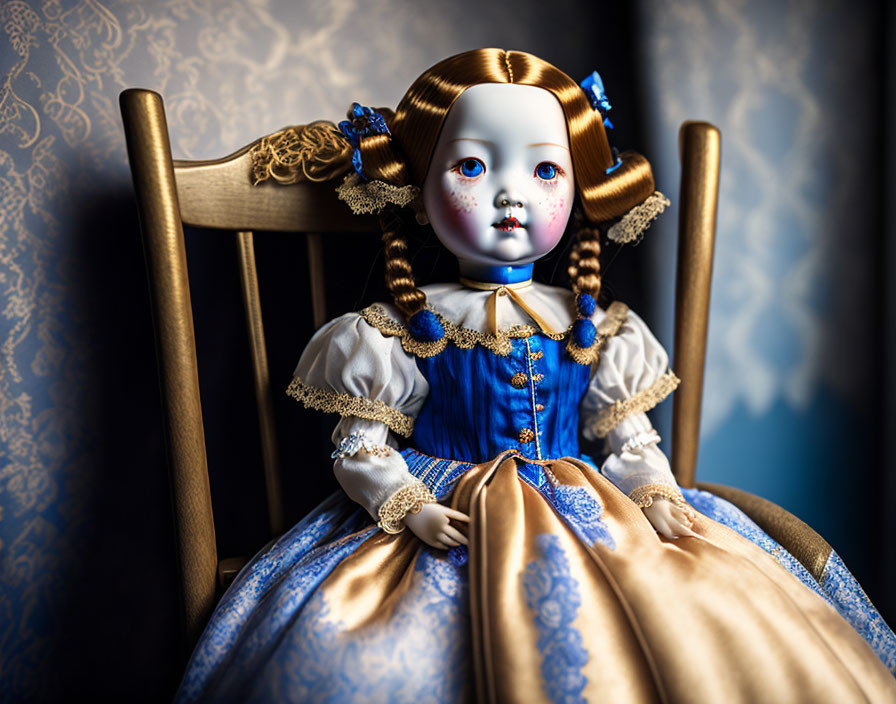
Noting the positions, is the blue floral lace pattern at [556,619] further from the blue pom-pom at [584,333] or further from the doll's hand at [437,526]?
the blue pom-pom at [584,333]

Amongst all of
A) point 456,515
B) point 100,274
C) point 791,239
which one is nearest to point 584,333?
point 456,515

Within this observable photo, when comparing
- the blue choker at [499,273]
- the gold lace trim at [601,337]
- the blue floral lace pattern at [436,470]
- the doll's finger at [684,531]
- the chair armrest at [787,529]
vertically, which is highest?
the blue choker at [499,273]

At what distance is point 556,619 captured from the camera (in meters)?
0.63

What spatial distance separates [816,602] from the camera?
2.26 ft

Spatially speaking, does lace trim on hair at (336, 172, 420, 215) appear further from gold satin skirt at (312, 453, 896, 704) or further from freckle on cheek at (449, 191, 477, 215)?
gold satin skirt at (312, 453, 896, 704)

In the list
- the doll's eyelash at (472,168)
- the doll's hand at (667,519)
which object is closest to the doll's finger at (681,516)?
the doll's hand at (667,519)

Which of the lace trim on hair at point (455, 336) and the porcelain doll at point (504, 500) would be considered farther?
the lace trim on hair at point (455, 336)

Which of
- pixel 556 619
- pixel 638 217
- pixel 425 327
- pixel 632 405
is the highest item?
pixel 638 217

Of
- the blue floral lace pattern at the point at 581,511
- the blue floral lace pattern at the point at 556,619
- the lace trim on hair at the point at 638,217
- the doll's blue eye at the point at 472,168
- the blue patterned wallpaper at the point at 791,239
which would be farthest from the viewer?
the blue patterned wallpaper at the point at 791,239

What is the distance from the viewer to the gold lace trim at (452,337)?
84cm

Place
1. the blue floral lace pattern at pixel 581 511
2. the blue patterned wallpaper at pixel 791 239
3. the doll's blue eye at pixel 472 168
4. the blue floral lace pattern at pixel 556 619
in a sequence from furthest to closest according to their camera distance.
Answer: the blue patterned wallpaper at pixel 791 239, the doll's blue eye at pixel 472 168, the blue floral lace pattern at pixel 581 511, the blue floral lace pattern at pixel 556 619

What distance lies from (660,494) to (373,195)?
0.48 meters

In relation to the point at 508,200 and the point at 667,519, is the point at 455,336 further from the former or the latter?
the point at 667,519

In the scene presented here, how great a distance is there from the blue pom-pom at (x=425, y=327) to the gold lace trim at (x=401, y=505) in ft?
0.57
